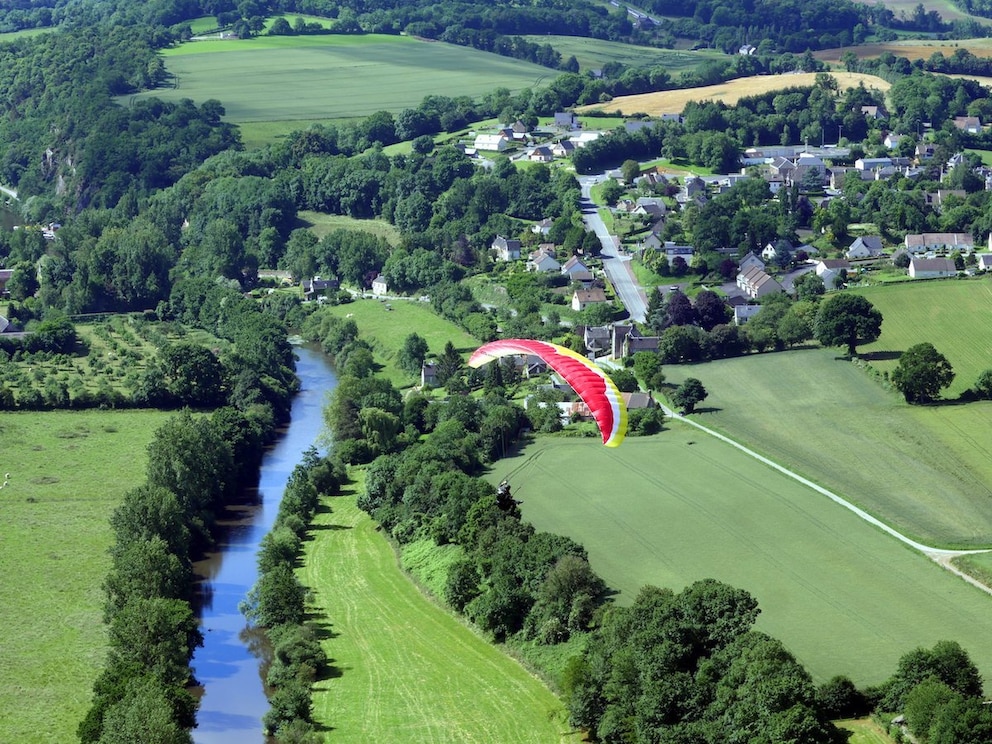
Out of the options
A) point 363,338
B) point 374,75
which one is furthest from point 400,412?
point 374,75

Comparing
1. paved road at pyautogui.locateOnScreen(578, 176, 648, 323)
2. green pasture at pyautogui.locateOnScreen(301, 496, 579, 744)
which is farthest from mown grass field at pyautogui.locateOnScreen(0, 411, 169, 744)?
paved road at pyautogui.locateOnScreen(578, 176, 648, 323)

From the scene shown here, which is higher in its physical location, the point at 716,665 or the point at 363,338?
the point at 716,665

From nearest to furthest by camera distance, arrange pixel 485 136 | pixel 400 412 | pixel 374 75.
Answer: pixel 400 412 < pixel 485 136 < pixel 374 75

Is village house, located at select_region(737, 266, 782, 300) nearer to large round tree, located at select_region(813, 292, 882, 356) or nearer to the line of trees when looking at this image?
large round tree, located at select_region(813, 292, 882, 356)

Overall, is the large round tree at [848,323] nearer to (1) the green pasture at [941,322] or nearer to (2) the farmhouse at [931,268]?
(1) the green pasture at [941,322]

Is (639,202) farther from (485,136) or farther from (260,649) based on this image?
(260,649)

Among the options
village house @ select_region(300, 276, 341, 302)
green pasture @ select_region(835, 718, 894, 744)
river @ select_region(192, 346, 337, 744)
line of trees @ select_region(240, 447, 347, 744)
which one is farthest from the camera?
village house @ select_region(300, 276, 341, 302)
